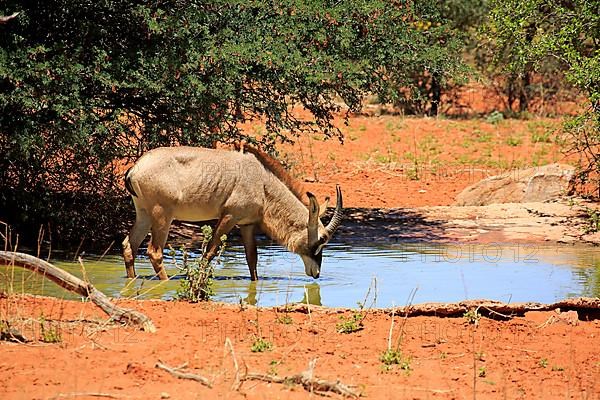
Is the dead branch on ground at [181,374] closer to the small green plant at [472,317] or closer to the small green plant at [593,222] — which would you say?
the small green plant at [472,317]

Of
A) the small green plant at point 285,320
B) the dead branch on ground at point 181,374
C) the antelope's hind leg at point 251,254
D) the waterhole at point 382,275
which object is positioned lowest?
the waterhole at point 382,275

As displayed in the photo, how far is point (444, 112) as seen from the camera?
1152 inches

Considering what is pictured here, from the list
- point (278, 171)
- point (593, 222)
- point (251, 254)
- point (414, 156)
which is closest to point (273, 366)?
point (251, 254)

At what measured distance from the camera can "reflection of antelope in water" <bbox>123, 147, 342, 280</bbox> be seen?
38.7ft

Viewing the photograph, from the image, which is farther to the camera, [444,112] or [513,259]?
[444,112]

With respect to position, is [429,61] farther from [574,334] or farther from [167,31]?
[574,334]

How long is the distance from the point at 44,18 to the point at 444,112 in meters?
17.6

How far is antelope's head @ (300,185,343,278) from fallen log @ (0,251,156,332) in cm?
481

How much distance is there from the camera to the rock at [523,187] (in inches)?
735

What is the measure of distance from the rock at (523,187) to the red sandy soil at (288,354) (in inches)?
398

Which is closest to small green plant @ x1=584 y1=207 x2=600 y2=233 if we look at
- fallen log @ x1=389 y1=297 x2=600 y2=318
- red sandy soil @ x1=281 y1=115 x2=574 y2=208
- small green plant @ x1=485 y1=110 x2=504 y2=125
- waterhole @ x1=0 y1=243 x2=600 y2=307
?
waterhole @ x1=0 y1=243 x2=600 y2=307

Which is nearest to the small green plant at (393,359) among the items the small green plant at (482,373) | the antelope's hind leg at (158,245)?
the small green plant at (482,373)

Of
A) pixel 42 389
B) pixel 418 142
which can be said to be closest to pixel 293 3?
pixel 42 389

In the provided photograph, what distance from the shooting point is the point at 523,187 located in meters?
19.1
